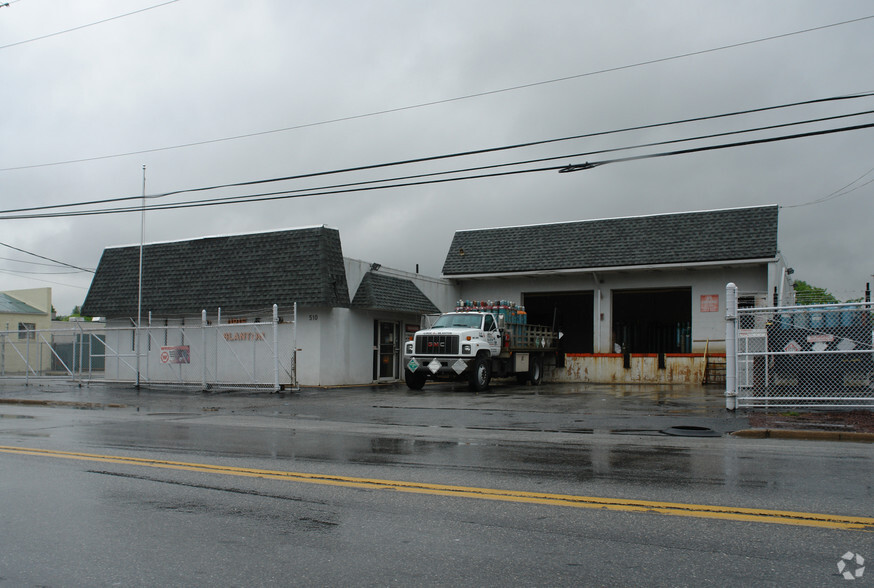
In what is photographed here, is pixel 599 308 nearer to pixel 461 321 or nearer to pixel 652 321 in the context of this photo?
pixel 652 321

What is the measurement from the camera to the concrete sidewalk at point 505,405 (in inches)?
480

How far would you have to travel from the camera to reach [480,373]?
21891 mm

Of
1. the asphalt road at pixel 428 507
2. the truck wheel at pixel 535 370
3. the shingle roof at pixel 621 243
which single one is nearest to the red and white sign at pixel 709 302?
the shingle roof at pixel 621 243

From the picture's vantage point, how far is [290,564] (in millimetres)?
4715

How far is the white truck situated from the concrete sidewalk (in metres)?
0.62

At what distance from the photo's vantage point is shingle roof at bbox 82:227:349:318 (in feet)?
77.3

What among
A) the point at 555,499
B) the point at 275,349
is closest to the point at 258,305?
the point at 275,349

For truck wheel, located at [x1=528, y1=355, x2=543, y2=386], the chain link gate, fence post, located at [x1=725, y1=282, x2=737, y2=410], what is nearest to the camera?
the chain link gate

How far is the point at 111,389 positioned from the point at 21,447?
579 inches

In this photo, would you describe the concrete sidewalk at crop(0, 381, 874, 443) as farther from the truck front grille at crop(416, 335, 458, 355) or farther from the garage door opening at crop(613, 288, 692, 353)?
the garage door opening at crop(613, 288, 692, 353)

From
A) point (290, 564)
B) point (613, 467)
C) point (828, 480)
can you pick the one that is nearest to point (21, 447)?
point (290, 564)

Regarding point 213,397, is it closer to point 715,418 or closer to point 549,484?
point 715,418

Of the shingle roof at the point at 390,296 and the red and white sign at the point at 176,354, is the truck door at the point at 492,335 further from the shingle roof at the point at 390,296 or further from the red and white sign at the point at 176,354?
the red and white sign at the point at 176,354

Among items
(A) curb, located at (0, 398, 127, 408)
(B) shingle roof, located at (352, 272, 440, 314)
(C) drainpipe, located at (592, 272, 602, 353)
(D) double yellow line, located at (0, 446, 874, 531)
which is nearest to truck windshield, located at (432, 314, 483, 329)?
(B) shingle roof, located at (352, 272, 440, 314)
